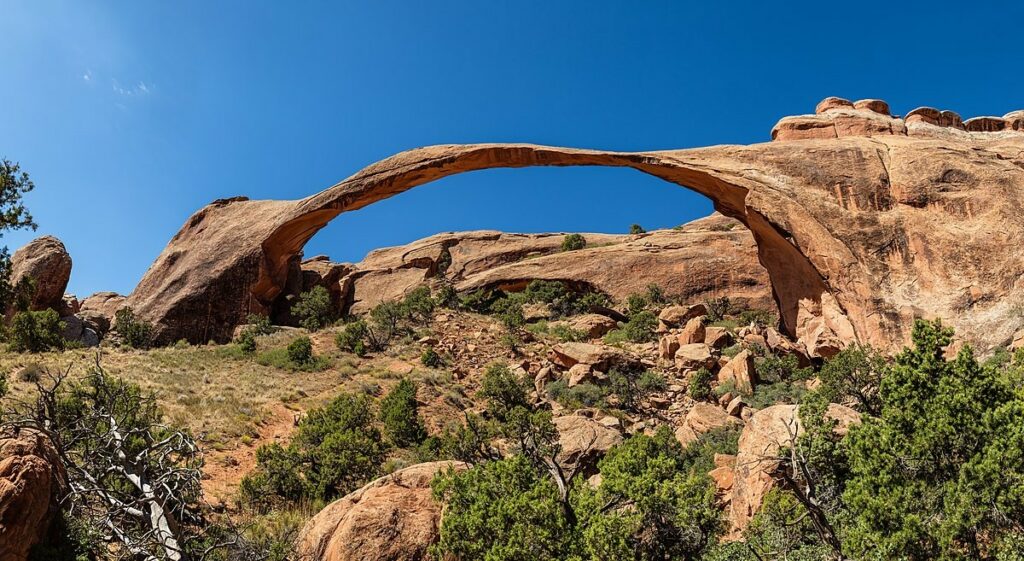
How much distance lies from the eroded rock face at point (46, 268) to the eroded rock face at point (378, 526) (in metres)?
25.0

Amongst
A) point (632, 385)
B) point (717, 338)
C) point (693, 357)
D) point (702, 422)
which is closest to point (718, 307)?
point (717, 338)

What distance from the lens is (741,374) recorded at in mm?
17469

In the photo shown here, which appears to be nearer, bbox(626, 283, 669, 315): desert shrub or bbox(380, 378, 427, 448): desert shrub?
bbox(380, 378, 427, 448): desert shrub

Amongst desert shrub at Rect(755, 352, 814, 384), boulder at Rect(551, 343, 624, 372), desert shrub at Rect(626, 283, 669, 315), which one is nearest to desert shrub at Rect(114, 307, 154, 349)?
boulder at Rect(551, 343, 624, 372)

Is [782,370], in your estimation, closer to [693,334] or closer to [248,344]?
[693,334]

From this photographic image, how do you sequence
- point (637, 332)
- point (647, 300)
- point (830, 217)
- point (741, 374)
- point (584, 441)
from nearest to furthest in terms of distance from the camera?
point (584, 441) → point (830, 217) → point (741, 374) → point (637, 332) → point (647, 300)

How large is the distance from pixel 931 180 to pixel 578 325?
14.5 metres

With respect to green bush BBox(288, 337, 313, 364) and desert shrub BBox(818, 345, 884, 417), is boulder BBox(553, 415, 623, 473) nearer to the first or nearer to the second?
desert shrub BBox(818, 345, 884, 417)

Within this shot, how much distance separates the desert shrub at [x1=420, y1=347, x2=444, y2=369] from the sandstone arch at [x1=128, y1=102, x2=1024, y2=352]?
20.1ft

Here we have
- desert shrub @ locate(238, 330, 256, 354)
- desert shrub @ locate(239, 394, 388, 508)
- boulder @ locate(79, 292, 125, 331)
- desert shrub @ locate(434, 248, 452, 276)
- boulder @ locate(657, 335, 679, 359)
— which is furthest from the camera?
desert shrub @ locate(434, 248, 452, 276)

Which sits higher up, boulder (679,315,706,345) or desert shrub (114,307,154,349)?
desert shrub (114,307,154,349)

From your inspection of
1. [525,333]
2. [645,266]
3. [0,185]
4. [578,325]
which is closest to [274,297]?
[525,333]

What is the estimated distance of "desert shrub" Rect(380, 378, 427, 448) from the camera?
1437 centimetres

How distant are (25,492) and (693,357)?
17237mm
